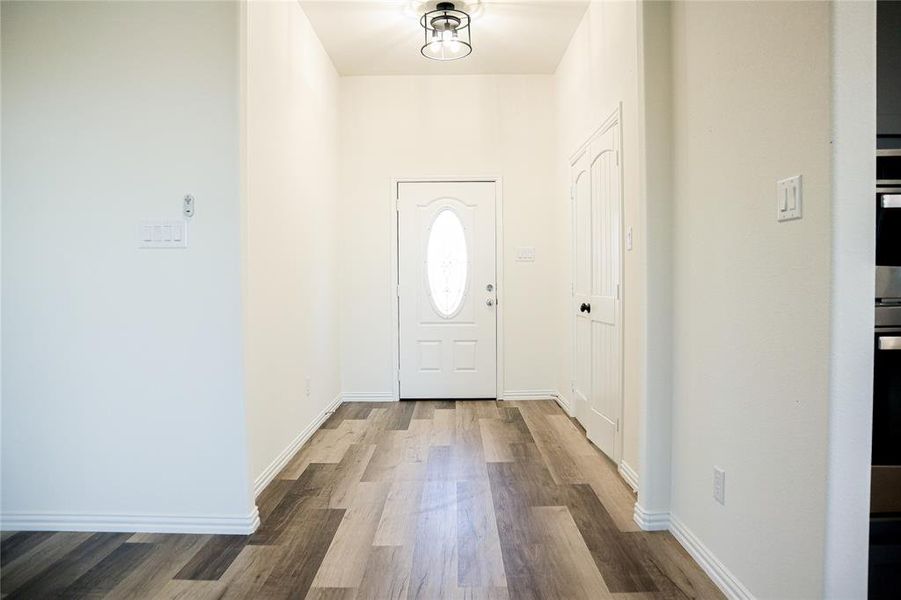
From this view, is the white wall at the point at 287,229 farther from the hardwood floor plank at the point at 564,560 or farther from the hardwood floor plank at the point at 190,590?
the hardwood floor plank at the point at 564,560

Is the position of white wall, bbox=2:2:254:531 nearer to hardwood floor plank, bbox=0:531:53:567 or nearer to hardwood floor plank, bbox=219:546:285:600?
hardwood floor plank, bbox=0:531:53:567

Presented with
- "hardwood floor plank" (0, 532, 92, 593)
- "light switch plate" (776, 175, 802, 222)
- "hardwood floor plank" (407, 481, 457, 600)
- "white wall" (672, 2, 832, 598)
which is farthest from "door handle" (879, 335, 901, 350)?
"hardwood floor plank" (0, 532, 92, 593)

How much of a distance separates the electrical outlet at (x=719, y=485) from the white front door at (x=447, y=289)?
3.00m

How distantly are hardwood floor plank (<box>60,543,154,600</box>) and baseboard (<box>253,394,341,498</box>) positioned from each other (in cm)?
49

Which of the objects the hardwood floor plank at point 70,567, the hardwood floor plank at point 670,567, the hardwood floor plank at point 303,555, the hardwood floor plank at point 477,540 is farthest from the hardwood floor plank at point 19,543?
the hardwood floor plank at point 670,567

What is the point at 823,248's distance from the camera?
4.22ft

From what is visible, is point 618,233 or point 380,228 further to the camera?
point 380,228

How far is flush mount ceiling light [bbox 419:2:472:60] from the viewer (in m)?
3.58

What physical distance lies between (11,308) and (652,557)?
2922 millimetres

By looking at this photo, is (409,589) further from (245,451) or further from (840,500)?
(840,500)

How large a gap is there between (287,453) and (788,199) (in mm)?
2849

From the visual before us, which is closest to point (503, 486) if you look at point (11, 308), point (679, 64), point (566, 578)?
Result: point (566, 578)

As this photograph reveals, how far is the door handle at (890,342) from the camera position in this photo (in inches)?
57.7

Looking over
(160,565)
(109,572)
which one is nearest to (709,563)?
(160,565)
